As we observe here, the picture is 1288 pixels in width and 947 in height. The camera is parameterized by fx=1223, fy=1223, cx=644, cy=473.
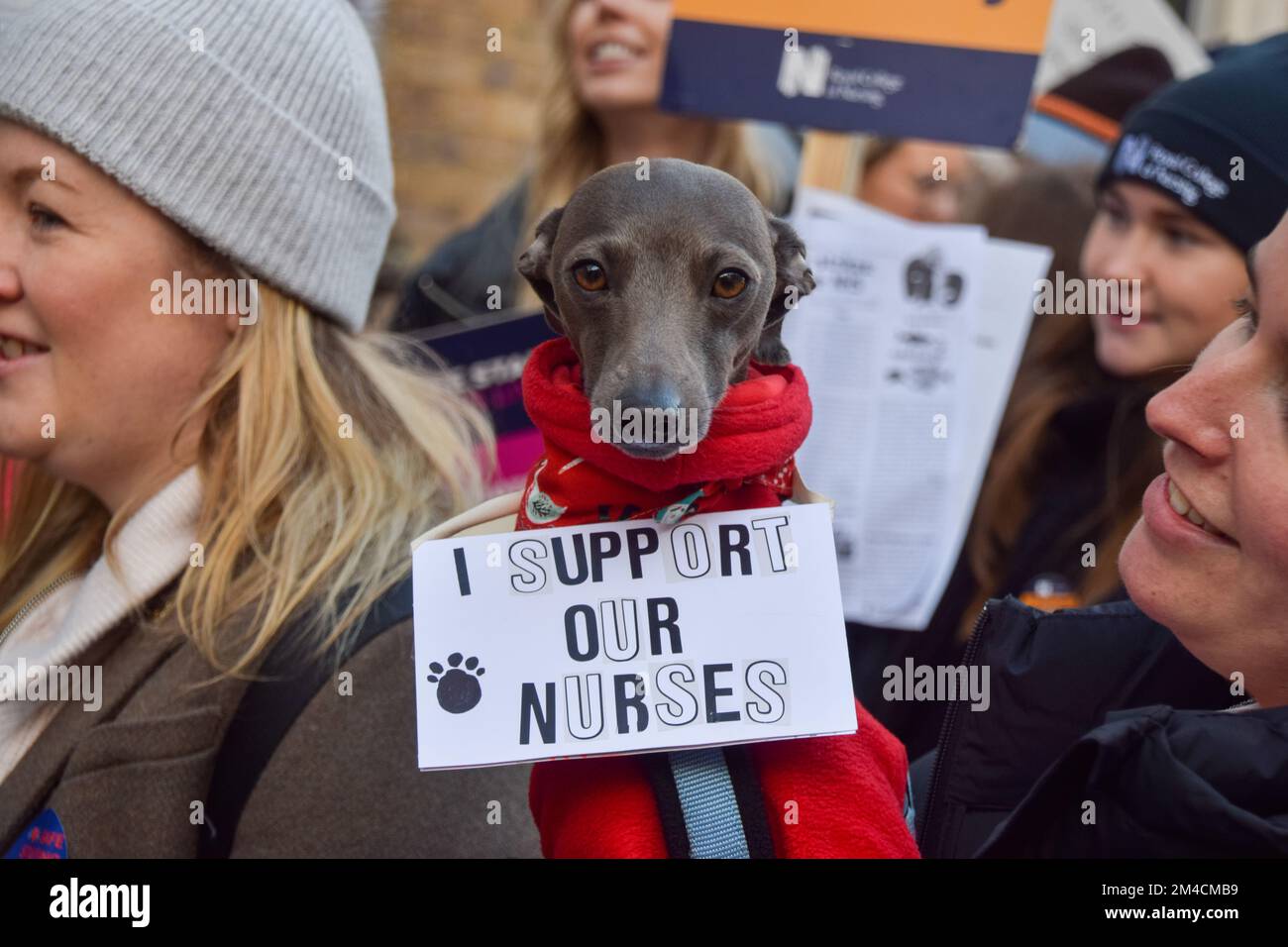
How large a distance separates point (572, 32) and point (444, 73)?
2285 mm

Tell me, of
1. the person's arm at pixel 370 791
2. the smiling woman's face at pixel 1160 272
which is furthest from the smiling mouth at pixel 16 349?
the smiling woman's face at pixel 1160 272

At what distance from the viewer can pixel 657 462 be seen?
1.16 metres

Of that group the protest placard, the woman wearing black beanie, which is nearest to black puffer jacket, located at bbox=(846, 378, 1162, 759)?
the woman wearing black beanie

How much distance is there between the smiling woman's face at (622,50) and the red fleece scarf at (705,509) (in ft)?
5.21

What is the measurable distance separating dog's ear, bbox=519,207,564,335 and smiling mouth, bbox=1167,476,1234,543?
2.19 ft

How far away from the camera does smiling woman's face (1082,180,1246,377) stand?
238 cm

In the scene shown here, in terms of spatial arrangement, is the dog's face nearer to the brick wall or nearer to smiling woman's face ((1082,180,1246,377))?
smiling woman's face ((1082,180,1246,377))

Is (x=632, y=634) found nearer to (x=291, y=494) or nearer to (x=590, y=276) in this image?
(x=590, y=276)

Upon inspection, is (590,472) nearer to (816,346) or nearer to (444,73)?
(816,346)

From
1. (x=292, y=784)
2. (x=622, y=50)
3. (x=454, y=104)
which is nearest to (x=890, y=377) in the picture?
(x=622, y=50)

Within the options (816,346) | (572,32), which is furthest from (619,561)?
(572,32)

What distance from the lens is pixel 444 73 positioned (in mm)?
4973

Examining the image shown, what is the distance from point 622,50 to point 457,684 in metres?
1.91

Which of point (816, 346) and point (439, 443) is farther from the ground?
point (816, 346)
